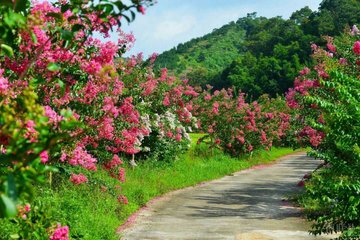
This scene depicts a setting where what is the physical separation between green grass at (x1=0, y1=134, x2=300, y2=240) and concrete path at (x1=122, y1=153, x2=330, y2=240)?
50cm

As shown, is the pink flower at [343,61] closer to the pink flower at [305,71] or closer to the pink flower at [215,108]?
the pink flower at [305,71]

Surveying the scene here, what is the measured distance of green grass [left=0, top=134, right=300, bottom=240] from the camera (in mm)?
9664

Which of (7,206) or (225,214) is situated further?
(225,214)

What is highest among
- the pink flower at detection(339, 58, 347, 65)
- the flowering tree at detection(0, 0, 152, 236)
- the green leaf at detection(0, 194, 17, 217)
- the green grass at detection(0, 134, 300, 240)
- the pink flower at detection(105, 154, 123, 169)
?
the pink flower at detection(339, 58, 347, 65)

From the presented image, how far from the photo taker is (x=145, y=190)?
17266mm

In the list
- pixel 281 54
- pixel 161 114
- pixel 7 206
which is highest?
pixel 281 54

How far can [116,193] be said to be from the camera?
14.3m

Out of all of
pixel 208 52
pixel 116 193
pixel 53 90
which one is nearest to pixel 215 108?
pixel 116 193

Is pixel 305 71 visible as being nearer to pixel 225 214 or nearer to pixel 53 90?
pixel 225 214

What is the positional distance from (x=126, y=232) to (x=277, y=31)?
82.6 m

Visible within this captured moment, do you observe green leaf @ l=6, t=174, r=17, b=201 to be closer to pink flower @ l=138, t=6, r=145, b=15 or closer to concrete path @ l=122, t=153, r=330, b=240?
pink flower @ l=138, t=6, r=145, b=15

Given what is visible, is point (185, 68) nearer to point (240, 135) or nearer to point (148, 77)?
point (240, 135)

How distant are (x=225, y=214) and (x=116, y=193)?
2944 millimetres

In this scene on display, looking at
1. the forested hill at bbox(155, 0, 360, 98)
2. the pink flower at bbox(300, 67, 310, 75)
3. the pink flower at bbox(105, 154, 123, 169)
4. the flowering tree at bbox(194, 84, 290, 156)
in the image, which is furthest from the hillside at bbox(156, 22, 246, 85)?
the pink flower at bbox(105, 154, 123, 169)
